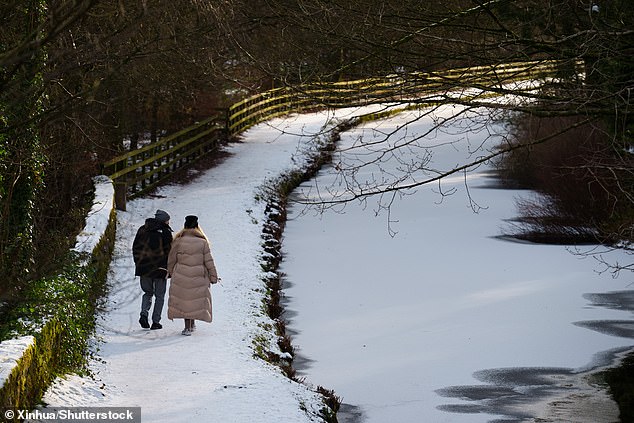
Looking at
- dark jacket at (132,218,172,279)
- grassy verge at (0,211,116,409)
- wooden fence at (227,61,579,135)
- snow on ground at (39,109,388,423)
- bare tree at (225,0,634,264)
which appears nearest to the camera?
grassy verge at (0,211,116,409)

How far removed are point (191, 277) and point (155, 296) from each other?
491mm

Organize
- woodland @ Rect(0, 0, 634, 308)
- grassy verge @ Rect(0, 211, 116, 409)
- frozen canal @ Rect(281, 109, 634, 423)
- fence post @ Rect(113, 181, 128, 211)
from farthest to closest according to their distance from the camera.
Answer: fence post @ Rect(113, 181, 128, 211) → frozen canal @ Rect(281, 109, 634, 423) → grassy verge @ Rect(0, 211, 116, 409) → woodland @ Rect(0, 0, 634, 308)

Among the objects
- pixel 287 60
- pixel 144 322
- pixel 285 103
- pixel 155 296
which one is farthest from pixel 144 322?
pixel 287 60

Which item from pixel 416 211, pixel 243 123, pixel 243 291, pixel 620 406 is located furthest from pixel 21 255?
pixel 243 123

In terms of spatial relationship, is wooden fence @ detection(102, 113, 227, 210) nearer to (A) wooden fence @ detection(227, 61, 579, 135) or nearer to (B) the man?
(B) the man

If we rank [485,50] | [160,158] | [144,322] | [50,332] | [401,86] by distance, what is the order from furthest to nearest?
[160,158] < [144,322] < [50,332] < [401,86] < [485,50]

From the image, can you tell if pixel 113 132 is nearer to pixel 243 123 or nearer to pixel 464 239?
pixel 464 239

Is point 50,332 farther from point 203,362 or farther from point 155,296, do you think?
point 155,296

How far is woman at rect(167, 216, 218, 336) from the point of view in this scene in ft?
37.1

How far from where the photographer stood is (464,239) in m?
19.8

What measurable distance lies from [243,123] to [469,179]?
7232mm

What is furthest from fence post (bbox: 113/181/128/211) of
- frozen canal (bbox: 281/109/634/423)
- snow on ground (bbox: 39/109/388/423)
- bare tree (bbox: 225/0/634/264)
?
bare tree (bbox: 225/0/634/264)

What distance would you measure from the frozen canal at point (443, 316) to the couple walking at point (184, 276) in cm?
134

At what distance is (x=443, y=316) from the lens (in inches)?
556
